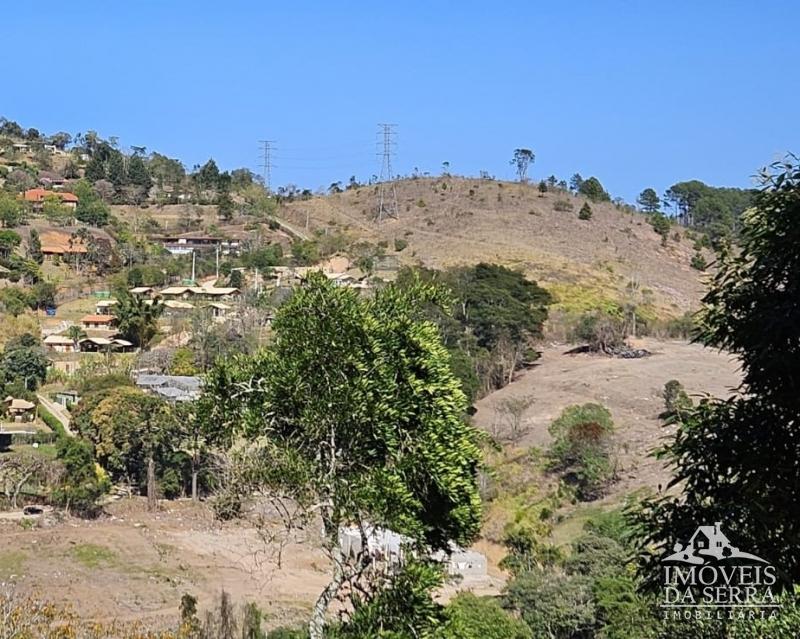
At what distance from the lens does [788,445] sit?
3.76 meters

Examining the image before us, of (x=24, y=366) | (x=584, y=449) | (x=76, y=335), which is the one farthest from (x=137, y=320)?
(x=584, y=449)

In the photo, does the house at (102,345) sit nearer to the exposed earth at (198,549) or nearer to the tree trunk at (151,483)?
the tree trunk at (151,483)

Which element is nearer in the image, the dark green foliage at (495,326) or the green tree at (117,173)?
the dark green foliage at (495,326)

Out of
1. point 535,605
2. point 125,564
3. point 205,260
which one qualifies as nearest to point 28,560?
point 125,564

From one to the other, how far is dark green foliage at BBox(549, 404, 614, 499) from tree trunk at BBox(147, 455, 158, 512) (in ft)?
29.0

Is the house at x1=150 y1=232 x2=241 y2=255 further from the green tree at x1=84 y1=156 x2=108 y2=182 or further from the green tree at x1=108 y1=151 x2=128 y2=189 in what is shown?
the green tree at x1=84 y1=156 x2=108 y2=182

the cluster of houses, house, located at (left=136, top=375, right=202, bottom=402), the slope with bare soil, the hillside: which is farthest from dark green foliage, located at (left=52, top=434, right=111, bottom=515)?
the hillside

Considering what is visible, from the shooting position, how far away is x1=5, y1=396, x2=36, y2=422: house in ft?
90.6

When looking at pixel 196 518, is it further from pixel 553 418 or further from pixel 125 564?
pixel 553 418

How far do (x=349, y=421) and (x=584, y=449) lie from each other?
16114 millimetres

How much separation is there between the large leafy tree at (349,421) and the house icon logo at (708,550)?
1.56 m

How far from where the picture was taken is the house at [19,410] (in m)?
27.6

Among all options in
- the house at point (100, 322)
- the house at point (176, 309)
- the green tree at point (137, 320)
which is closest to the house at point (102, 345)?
the green tree at point (137, 320)

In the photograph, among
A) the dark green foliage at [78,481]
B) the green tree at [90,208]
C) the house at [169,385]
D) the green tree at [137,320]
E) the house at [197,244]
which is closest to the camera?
the dark green foliage at [78,481]
